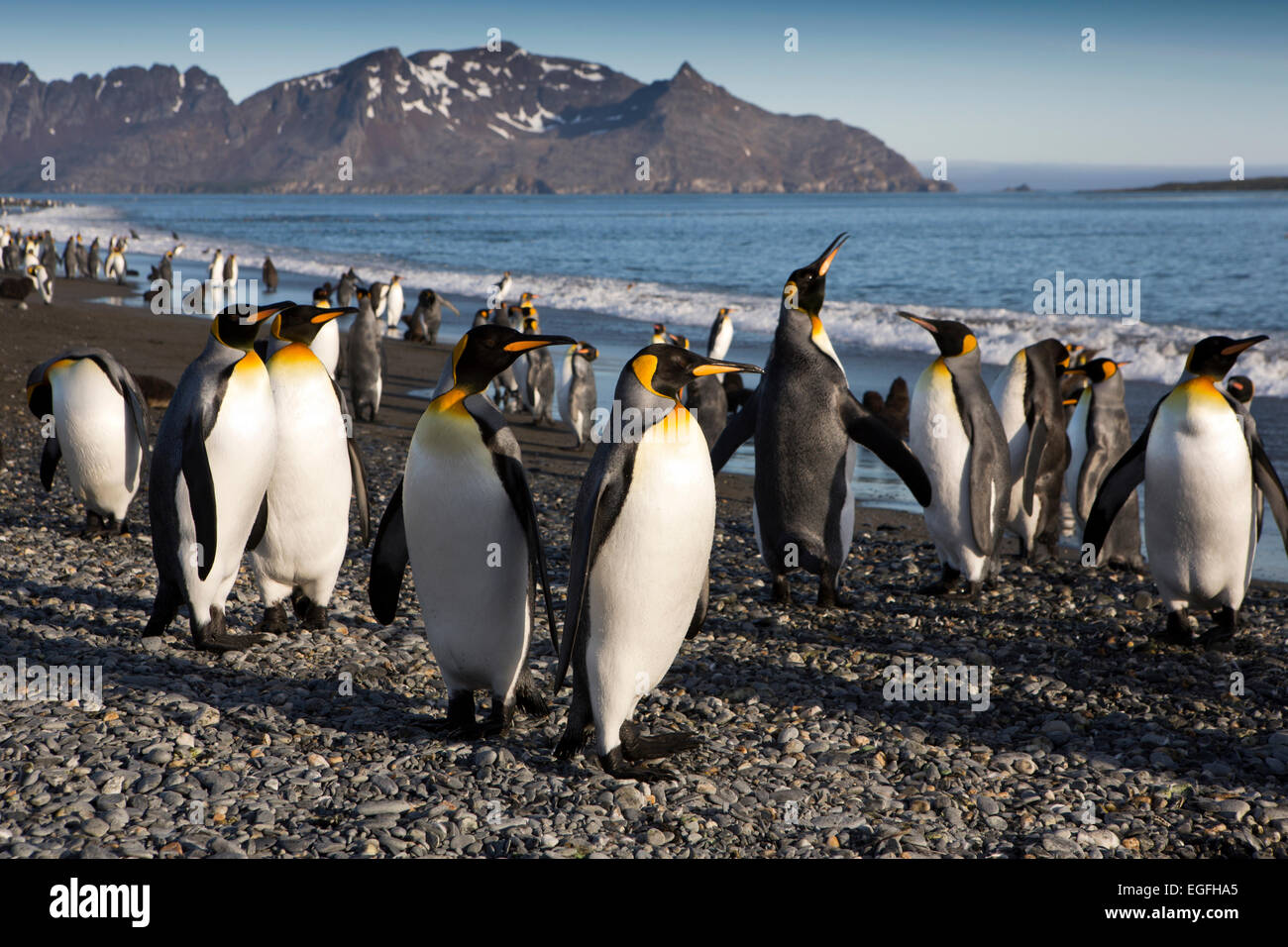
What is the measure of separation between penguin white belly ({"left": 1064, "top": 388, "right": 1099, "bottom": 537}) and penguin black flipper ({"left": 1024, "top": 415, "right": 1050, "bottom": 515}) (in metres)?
0.54

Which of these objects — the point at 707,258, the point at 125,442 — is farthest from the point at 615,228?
the point at 125,442

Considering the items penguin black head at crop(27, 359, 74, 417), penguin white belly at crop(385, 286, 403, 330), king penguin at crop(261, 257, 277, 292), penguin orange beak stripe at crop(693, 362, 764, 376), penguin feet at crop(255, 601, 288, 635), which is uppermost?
king penguin at crop(261, 257, 277, 292)

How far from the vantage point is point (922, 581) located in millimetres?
6871

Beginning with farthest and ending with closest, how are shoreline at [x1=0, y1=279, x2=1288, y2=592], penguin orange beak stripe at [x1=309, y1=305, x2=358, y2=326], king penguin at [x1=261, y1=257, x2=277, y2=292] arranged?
king penguin at [x1=261, y1=257, x2=277, y2=292]
shoreline at [x1=0, y1=279, x2=1288, y2=592]
penguin orange beak stripe at [x1=309, y1=305, x2=358, y2=326]

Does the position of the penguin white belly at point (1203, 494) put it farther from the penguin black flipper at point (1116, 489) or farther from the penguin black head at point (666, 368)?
the penguin black head at point (666, 368)

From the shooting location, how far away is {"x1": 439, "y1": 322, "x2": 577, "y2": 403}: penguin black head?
12.7ft

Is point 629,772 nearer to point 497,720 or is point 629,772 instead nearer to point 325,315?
point 497,720

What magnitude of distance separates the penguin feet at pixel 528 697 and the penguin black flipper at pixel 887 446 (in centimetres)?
235

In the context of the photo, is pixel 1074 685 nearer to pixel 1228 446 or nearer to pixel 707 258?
pixel 1228 446

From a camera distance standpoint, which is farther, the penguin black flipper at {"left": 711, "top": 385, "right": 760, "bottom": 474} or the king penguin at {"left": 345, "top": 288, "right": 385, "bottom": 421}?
the king penguin at {"left": 345, "top": 288, "right": 385, "bottom": 421}

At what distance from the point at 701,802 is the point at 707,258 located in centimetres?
4270

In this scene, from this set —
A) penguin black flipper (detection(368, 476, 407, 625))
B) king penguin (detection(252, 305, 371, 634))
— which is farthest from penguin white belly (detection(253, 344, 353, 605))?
penguin black flipper (detection(368, 476, 407, 625))

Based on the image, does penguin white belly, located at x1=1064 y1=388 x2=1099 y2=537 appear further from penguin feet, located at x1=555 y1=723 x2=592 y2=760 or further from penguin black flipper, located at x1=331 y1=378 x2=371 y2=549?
penguin feet, located at x1=555 y1=723 x2=592 y2=760

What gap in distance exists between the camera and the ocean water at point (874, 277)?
16.7m
